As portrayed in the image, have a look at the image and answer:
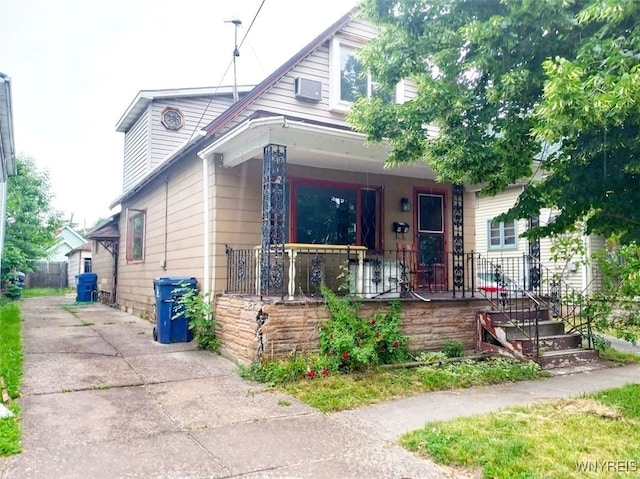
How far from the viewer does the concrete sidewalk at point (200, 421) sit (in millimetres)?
3189

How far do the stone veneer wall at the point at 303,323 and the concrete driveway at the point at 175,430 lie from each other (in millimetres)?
496

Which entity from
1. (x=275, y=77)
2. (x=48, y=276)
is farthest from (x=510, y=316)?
(x=48, y=276)

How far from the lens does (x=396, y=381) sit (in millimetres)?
5473

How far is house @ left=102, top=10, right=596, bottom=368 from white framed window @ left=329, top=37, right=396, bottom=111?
2 cm

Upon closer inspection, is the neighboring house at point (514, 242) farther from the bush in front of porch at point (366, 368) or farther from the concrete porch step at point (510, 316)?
the bush in front of porch at point (366, 368)

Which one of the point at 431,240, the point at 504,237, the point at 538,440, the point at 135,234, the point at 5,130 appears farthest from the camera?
the point at 504,237

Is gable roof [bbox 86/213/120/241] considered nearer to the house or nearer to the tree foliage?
the house

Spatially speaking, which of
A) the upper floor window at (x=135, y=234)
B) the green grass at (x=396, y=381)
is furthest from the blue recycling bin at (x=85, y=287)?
the green grass at (x=396, y=381)

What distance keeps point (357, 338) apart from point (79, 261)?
95.2 ft

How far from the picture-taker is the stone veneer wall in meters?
5.93

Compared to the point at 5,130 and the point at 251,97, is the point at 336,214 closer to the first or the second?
the point at 251,97

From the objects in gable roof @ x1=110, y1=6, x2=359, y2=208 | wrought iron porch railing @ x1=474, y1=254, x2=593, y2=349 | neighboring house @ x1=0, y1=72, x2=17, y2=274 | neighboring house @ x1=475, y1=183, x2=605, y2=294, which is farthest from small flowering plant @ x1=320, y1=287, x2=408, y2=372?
neighboring house @ x1=475, y1=183, x2=605, y2=294

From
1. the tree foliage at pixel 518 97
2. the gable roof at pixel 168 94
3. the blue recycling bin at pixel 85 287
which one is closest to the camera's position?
the tree foliage at pixel 518 97

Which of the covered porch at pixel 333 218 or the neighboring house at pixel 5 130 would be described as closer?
the covered porch at pixel 333 218
